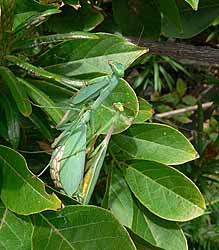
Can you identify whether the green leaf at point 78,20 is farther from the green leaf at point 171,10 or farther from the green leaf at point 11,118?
the green leaf at point 11,118

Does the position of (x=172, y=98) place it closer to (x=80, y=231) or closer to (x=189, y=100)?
(x=189, y=100)

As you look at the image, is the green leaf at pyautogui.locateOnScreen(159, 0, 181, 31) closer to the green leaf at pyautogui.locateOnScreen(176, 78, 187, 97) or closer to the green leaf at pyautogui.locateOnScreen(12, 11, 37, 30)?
the green leaf at pyautogui.locateOnScreen(12, 11, 37, 30)

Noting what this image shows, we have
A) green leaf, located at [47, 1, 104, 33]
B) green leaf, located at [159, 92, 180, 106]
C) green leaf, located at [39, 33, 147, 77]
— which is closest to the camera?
green leaf, located at [39, 33, 147, 77]

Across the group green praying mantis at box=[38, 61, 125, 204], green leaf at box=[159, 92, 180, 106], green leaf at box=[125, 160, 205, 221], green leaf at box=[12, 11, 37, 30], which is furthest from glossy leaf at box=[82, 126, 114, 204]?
green leaf at box=[159, 92, 180, 106]

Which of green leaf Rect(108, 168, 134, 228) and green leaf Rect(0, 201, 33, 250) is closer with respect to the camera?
green leaf Rect(0, 201, 33, 250)

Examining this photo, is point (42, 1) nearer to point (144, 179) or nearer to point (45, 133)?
point (45, 133)

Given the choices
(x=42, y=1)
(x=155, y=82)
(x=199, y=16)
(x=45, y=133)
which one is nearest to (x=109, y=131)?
(x=45, y=133)
